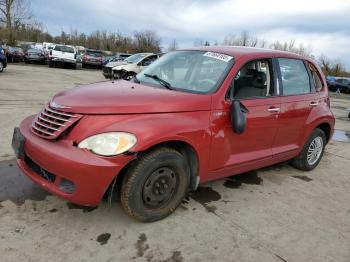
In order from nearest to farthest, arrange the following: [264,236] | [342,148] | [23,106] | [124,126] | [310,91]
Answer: [124,126] < [264,236] < [310,91] < [342,148] < [23,106]

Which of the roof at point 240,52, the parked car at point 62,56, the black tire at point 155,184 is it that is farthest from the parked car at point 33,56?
the black tire at point 155,184

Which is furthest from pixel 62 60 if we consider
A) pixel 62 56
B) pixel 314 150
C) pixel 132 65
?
pixel 314 150

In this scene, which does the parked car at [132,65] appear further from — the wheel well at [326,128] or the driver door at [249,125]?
the driver door at [249,125]

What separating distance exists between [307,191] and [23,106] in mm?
6879

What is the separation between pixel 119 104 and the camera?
3197 millimetres

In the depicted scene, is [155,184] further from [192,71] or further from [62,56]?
[62,56]

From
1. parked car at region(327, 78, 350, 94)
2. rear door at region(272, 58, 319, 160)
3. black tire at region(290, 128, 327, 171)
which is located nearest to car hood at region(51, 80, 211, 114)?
rear door at region(272, 58, 319, 160)

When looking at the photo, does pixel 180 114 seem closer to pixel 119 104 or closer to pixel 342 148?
pixel 119 104

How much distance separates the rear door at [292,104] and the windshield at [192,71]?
3.20ft

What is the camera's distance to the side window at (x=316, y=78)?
5.22 m

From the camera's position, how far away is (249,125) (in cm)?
404

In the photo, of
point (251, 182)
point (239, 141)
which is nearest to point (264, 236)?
point (239, 141)

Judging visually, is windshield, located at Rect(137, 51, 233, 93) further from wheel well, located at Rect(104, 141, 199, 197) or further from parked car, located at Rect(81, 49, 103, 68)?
parked car, located at Rect(81, 49, 103, 68)

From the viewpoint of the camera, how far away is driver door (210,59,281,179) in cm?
376
